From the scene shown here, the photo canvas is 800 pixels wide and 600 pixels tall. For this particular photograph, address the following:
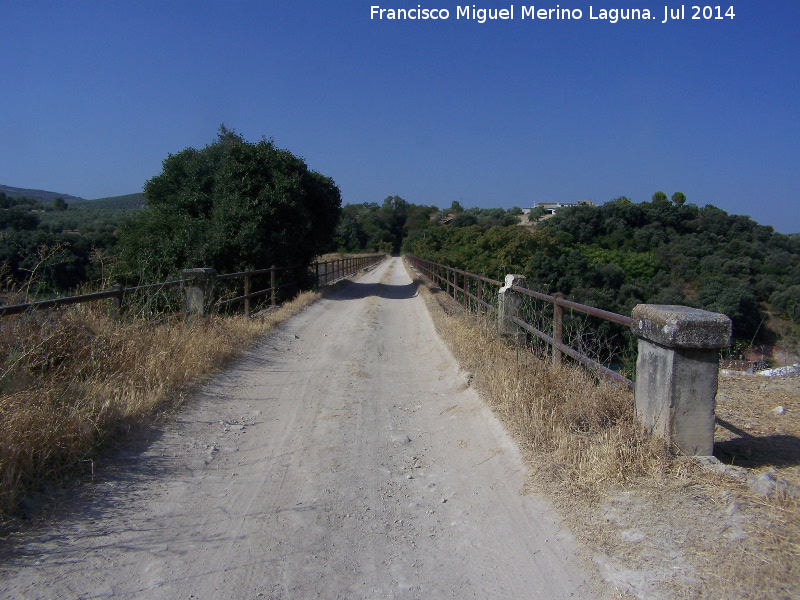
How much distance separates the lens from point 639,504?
10.7 ft

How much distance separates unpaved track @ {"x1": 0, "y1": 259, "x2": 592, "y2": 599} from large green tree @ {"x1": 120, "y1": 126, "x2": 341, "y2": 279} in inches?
476

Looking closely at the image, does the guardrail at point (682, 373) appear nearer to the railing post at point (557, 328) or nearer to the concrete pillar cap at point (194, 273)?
the railing post at point (557, 328)

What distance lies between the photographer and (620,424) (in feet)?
13.3

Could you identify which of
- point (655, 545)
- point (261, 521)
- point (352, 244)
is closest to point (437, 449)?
point (261, 521)

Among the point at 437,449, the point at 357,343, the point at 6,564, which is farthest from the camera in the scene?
the point at 357,343

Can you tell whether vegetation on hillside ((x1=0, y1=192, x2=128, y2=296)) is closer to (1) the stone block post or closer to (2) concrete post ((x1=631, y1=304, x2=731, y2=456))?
(1) the stone block post

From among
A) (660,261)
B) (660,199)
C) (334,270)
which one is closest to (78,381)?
(334,270)

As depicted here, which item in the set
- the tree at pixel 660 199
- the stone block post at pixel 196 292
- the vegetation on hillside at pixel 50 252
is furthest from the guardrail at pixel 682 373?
the tree at pixel 660 199

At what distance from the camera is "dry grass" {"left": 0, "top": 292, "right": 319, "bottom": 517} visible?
11.6 ft

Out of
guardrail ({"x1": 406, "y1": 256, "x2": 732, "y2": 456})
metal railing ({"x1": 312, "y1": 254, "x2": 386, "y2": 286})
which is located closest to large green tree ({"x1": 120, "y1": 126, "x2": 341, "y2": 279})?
metal railing ({"x1": 312, "y1": 254, "x2": 386, "y2": 286})

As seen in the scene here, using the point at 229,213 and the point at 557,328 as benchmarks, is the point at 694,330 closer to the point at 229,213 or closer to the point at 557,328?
the point at 557,328

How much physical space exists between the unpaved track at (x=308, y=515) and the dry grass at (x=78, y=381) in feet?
0.91

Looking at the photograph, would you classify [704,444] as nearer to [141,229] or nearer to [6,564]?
[6,564]

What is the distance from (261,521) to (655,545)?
2229mm
